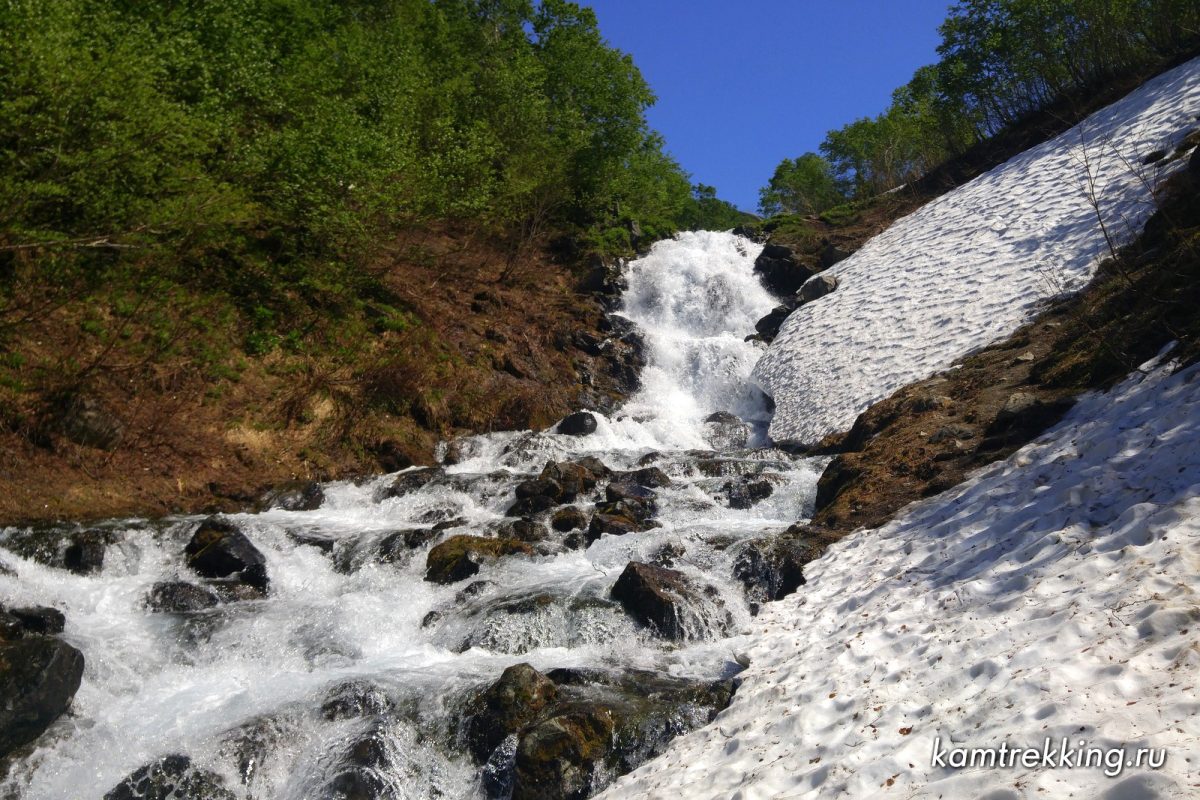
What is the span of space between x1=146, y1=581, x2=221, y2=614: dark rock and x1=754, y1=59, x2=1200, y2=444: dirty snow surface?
1007 centimetres

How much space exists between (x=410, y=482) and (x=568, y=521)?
139 inches

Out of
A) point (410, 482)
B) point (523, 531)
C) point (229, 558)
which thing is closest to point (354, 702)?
point (229, 558)

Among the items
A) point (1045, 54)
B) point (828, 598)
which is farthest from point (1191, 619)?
point (1045, 54)

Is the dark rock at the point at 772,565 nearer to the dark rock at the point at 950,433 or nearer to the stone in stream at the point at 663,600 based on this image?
the stone in stream at the point at 663,600

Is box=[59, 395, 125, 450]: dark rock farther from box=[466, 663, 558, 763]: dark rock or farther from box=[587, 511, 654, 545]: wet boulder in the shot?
box=[466, 663, 558, 763]: dark rock

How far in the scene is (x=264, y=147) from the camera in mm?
15289

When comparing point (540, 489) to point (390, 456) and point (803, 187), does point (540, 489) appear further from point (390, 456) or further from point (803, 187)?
point (803, 187)

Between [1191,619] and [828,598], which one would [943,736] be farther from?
[828,598]

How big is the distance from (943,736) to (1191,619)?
54.8 inches

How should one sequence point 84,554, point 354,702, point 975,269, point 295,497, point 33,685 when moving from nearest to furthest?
point 33,685 < point 354,702 < point 84,554 < point 295,497 < point 975,269

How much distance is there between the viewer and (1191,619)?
13.6ft

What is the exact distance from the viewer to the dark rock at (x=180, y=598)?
8336mm

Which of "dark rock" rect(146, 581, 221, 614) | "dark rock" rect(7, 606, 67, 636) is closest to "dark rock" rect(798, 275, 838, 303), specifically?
"dark rock" rect(146, 581, 221, 614)

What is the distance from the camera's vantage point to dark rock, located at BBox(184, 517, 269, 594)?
930cm
